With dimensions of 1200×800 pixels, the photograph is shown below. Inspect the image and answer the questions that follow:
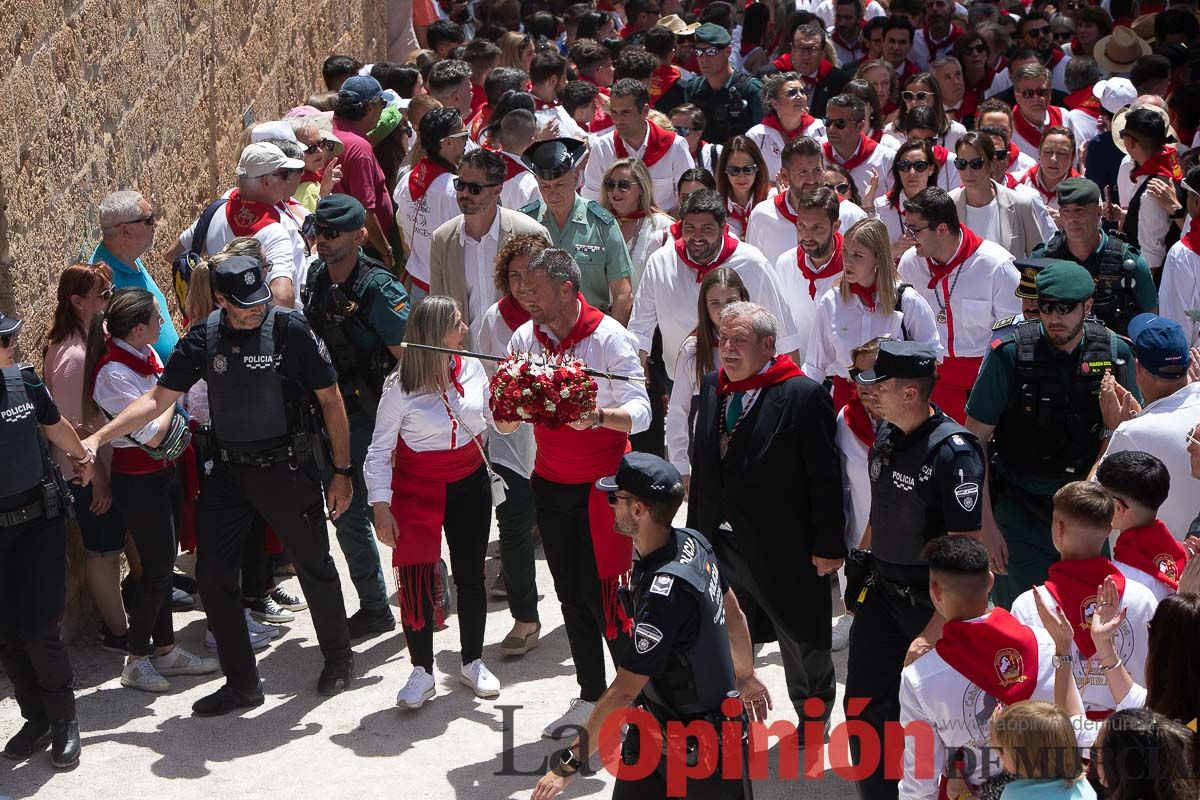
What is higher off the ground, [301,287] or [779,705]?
[301,287]

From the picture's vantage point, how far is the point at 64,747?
20.0 ft

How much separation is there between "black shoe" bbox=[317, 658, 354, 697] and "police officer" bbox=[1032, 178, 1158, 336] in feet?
13.0

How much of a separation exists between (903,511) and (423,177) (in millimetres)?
4407

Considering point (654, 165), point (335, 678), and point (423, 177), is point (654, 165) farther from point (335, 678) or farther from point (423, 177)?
point (335, 678)

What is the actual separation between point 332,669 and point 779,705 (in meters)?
2.02

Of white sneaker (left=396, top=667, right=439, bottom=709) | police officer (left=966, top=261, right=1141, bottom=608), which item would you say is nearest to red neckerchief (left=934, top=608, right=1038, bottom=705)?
police officer (left=966, top=261, right=1141, bottom=608)

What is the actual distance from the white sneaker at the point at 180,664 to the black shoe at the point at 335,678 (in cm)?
55

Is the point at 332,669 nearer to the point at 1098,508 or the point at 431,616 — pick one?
the point at 431,616

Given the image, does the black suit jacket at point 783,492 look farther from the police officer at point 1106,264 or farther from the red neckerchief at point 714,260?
the police officer at point 1106,264

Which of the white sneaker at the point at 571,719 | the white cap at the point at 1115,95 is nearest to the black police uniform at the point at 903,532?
the white sneaker at the point at 571,719

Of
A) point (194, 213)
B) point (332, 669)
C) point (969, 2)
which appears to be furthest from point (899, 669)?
point (969, 2)

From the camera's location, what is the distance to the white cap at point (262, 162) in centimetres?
753

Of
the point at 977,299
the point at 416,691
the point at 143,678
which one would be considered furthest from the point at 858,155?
the point at 143,678

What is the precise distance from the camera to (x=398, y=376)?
251 inches
